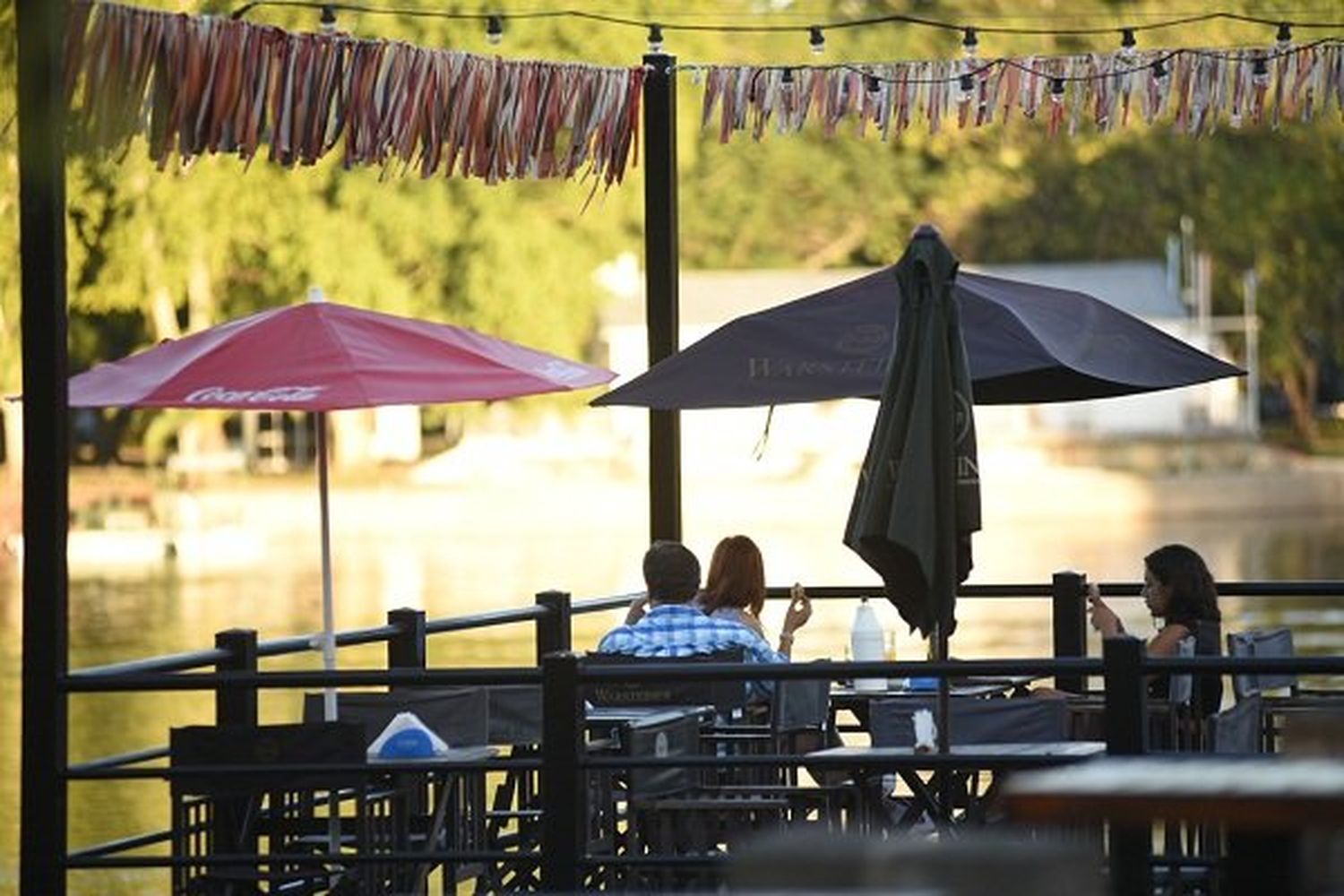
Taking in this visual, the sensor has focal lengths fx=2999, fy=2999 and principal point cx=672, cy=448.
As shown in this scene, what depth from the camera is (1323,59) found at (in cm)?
1219

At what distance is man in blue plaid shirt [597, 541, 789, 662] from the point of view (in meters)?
10.3

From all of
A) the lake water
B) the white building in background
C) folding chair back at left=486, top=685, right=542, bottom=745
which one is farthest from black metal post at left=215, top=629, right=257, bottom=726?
the white building in background

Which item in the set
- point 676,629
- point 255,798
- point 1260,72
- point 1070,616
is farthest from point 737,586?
point 1260,72

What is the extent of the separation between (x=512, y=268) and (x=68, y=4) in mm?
55882

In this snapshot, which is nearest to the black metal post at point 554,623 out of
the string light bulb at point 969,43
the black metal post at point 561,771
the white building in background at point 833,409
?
the string light bulb at point 969,43

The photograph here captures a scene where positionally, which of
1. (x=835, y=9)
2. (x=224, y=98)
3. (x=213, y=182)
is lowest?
(x=224, y=98)

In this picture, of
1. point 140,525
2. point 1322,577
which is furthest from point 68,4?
point 140,525

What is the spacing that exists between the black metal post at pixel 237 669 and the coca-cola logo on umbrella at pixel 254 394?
1.10 meters

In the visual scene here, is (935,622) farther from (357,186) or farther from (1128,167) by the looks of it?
(1128,167)

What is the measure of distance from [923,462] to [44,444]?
2.51m

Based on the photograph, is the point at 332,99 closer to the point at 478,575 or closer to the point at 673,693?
the point at 673,693

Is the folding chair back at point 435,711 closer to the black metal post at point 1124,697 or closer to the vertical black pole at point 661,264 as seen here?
the black metal post at point 1124,697

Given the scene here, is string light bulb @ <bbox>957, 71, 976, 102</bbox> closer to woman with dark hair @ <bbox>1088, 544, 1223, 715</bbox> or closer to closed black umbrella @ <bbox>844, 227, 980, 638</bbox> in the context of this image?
woman with dark hair @ <bbox>1088, 544, 1223, 715</bbox>

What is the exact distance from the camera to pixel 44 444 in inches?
337
